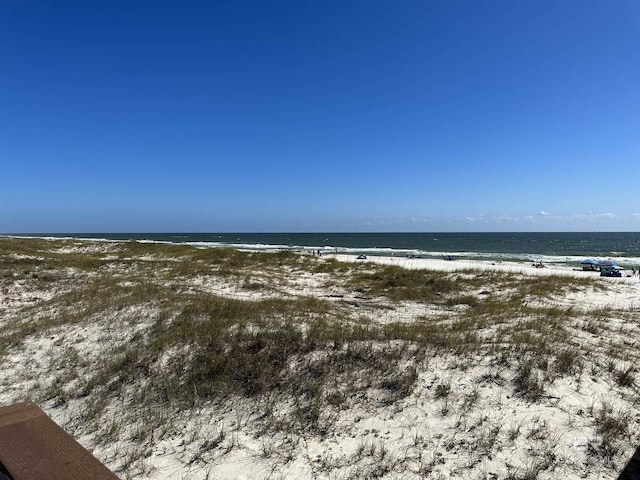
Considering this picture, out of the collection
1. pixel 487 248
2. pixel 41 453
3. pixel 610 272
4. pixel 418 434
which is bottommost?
pixel 610 272

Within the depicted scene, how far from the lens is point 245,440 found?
18.6 feet

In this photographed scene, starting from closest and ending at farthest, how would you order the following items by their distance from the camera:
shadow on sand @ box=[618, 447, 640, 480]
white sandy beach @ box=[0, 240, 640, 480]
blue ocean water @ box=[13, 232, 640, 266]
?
shadow on sand @ box=[618, 447, 640, 480] < white sandy beach @ box=[0, 240, 640, 480] < blue ocean water @ box=[13, 232, 640, 266]

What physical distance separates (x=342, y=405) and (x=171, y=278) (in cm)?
1818

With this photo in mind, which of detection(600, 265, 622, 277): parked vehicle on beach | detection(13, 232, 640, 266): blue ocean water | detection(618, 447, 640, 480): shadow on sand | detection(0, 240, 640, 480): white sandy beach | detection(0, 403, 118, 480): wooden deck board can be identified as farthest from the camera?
detection(13, 232, 640, 266): blue ocean water

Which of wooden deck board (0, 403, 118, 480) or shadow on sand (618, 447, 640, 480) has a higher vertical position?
wooden deck board (0, 403, 118, 480)

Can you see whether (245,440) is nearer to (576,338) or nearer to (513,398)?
(513,398)

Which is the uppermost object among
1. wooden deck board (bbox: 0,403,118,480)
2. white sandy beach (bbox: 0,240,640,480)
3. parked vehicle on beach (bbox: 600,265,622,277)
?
wooden deck board (bbox: 0,403,118,480)

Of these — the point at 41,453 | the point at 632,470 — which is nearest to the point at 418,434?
the point at 632,470

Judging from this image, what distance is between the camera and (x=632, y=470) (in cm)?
461

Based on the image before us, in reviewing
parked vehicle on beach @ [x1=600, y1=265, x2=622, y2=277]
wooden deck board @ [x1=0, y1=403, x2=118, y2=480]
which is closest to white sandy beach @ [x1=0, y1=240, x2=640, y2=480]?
wooden deck board @ [x1=0, y1=403, x2=118, y2=480]

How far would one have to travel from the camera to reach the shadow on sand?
14.8ft

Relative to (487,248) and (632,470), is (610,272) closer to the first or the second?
(632,470)

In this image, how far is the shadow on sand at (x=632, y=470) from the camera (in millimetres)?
4512

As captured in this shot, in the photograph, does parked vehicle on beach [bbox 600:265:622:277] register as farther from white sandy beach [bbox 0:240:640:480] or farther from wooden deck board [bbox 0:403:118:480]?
wooden deck board [bbox 0:403:118:480]
